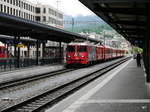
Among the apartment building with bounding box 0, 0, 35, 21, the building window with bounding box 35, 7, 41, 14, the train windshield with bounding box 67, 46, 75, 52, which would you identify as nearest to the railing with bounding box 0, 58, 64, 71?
the train windshield with bounding box 67, 46, 75, 52

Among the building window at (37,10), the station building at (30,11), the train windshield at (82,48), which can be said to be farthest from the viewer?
the building window at (37,10)

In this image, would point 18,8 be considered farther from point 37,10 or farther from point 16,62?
point 16,62

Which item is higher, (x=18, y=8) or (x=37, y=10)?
(x=37, y=10)

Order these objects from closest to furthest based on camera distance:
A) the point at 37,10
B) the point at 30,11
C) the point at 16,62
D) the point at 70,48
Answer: the point at 16,62
the point at 70,48
the point at 30,11
the point at 37,10

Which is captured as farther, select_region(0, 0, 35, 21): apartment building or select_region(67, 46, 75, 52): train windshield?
select_region(0, 0, 35, 21): apartment building

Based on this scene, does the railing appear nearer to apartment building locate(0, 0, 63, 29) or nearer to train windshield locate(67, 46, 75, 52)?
train windshield locate(67, 46, 75, 52)

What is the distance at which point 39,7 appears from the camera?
4210 inches

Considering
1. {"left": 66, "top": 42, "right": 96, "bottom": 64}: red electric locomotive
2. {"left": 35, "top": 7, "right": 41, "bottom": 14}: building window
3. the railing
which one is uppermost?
{"left": 35, "top": 7, "right": 41, "bottom": 14}: building window

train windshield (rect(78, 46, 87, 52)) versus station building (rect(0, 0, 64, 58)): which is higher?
station building (rect(0, 0, 64, 58))

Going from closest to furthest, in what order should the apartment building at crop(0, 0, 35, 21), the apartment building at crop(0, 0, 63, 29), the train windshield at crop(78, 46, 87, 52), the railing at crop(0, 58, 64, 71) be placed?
1. the railing at crop(0, 58, 64, 71)
2. the train windshield at crop(78, 46, 87, 52)
3. the apartment building at crop(0, 0, 35, 21)
4. the apartment building at crop(0, 0, 63, 29)

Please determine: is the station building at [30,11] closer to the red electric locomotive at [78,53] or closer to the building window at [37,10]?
the building window at [37,10]

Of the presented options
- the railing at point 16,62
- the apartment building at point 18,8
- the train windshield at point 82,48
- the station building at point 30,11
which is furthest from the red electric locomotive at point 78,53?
the apartment building at point 18,8

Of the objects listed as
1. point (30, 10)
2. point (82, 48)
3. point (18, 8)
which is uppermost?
point (30, 10)

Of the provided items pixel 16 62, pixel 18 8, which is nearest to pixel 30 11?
pixel 18 8
